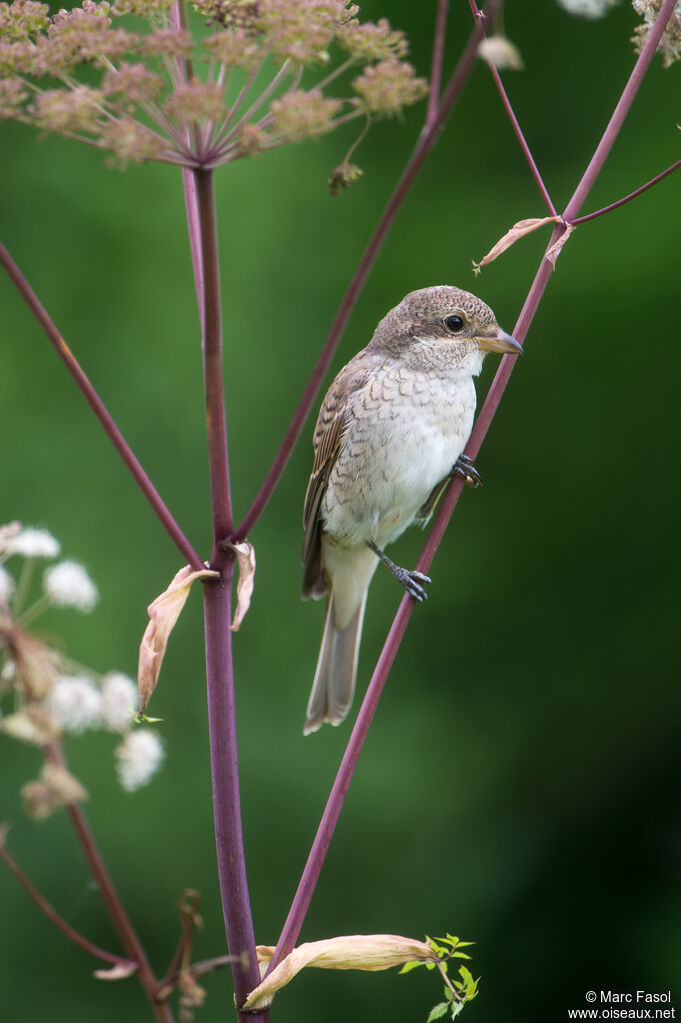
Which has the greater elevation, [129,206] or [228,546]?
[129,206]

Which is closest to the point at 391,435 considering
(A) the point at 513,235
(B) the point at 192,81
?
(A) the point at 513,235

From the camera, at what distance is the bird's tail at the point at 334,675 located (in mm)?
2840

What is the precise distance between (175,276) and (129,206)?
33 cm

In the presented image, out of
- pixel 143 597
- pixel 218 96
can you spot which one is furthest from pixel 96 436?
pixel 218 96

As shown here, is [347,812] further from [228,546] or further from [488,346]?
[228,546]

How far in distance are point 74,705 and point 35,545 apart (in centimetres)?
27

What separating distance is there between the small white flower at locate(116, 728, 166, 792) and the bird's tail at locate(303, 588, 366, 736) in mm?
1600

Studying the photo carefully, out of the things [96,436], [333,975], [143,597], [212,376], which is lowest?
[333,975]

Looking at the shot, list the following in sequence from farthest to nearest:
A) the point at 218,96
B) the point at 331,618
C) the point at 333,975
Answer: the point at 333,975 → the point at 331,618 → the point at 218,96

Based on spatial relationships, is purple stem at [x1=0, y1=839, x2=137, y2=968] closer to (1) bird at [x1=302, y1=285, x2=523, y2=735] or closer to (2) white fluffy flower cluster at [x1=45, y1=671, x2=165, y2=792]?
(2) white fluffy flower cluster at [x1=45, y1=671, x2=165, y2=792]

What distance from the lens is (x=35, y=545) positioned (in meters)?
1.17

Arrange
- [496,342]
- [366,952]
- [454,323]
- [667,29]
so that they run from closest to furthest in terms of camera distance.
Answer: [366,952]
[667,29]
[496,342]
[454,323]

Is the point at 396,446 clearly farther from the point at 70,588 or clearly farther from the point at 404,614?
the point at 70,588

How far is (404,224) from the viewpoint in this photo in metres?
4.59
